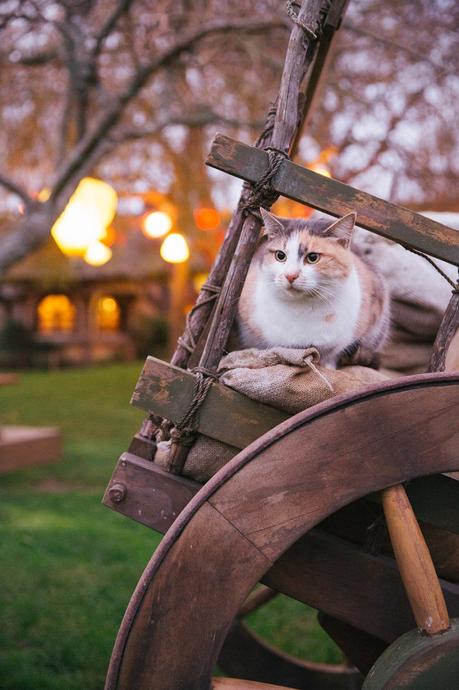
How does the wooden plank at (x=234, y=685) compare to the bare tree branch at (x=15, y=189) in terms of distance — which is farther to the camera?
the bare tree branch at (x=15, y=189)

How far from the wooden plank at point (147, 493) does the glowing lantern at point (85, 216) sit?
13.6 ft

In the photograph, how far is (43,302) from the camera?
1984cm

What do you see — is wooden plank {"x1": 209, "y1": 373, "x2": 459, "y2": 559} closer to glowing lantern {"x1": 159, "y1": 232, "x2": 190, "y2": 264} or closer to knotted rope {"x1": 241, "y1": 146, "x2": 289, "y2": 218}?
knotted rope {"x1": 241, "y1": 146, "x2": 289, "y2": 218}

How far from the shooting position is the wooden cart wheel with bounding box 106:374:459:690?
1.15 metres

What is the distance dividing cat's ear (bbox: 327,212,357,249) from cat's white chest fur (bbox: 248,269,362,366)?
0.10 meters

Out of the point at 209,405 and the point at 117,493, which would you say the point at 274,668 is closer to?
the point at 117,493

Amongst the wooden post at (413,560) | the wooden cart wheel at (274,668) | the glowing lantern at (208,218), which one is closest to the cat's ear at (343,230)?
the wooden post at (413,560)

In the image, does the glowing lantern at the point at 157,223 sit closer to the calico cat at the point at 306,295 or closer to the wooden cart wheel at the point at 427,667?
the calico cat at the point at 306,295

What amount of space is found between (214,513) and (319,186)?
0.65 m

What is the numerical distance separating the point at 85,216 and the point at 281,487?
4499 millimetres

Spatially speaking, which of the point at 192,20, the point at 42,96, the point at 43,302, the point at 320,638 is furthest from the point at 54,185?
the point at 43,302

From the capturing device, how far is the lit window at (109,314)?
20.2 meters

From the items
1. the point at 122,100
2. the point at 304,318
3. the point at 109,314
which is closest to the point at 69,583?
the point at 304,318

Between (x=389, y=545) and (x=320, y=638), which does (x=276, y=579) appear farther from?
(x=320, y=638)
